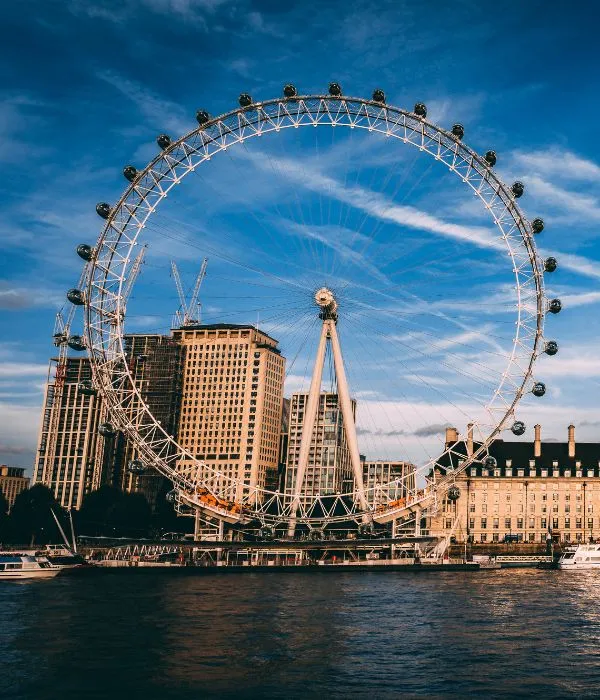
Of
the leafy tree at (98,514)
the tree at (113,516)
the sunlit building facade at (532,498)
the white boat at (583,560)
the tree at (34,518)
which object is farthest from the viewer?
the sunlit building facade at (532,498)

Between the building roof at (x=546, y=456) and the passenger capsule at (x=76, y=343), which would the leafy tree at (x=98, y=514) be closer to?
the building roof at (x=546, y=456)

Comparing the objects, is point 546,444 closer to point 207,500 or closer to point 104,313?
point 207,500

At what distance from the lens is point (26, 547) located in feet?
463

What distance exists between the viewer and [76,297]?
298ft

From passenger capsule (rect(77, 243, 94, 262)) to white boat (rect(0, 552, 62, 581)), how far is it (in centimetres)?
3256

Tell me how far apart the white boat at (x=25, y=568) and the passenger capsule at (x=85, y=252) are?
32558mm

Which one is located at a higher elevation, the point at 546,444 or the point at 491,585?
the point at 546,444

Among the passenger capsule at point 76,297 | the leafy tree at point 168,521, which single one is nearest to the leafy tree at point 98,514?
the leafy tree at point 168,521

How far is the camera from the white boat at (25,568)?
300 feet

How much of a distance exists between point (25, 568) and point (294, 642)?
53648mm

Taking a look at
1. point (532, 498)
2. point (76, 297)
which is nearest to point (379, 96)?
point (76, 297)

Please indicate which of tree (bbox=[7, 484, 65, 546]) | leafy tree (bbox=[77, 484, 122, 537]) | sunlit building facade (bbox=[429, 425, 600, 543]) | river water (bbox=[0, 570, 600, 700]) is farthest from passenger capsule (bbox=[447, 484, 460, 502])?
leafy tree (bbox=[77, 484, 122, 537])

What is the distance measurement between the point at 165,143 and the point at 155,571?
5011 centimetres

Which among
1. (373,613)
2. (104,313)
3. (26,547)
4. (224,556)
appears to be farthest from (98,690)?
(26,547)
